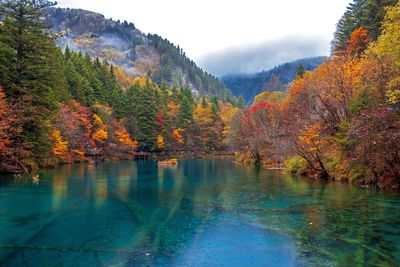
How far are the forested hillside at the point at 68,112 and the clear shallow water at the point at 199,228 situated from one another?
32.7 ft

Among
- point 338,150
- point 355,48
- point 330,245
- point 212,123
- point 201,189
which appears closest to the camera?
point 330,245

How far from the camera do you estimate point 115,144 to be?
7125 centimetres

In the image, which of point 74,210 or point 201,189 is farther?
point 201,189

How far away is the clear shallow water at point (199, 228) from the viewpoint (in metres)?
10.9

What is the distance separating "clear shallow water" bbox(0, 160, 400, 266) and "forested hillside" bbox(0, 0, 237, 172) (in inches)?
393

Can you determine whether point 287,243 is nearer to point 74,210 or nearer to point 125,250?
point 125,250

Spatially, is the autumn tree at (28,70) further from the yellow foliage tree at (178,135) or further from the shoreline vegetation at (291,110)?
the yellow foliage tree at (178,135)

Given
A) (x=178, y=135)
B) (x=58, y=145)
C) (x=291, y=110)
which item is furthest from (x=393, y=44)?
(x=178, y=135)

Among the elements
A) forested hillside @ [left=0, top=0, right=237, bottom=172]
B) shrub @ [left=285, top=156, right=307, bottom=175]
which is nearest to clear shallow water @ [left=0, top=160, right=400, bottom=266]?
forested hillside @ [left=0, top=0, right=237, bottom=172]

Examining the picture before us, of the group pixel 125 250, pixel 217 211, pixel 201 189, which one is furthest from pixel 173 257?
pixel 201 189

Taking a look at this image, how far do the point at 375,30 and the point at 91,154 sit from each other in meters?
48.5

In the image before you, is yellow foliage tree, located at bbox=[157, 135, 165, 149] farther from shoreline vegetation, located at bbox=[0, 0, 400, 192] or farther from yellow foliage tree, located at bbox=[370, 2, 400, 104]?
yellow foliage tree, located at bbox=[370, 2, 400, 104]

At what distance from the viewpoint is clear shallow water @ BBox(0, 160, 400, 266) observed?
1091cm

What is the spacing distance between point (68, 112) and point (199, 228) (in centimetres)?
4698
